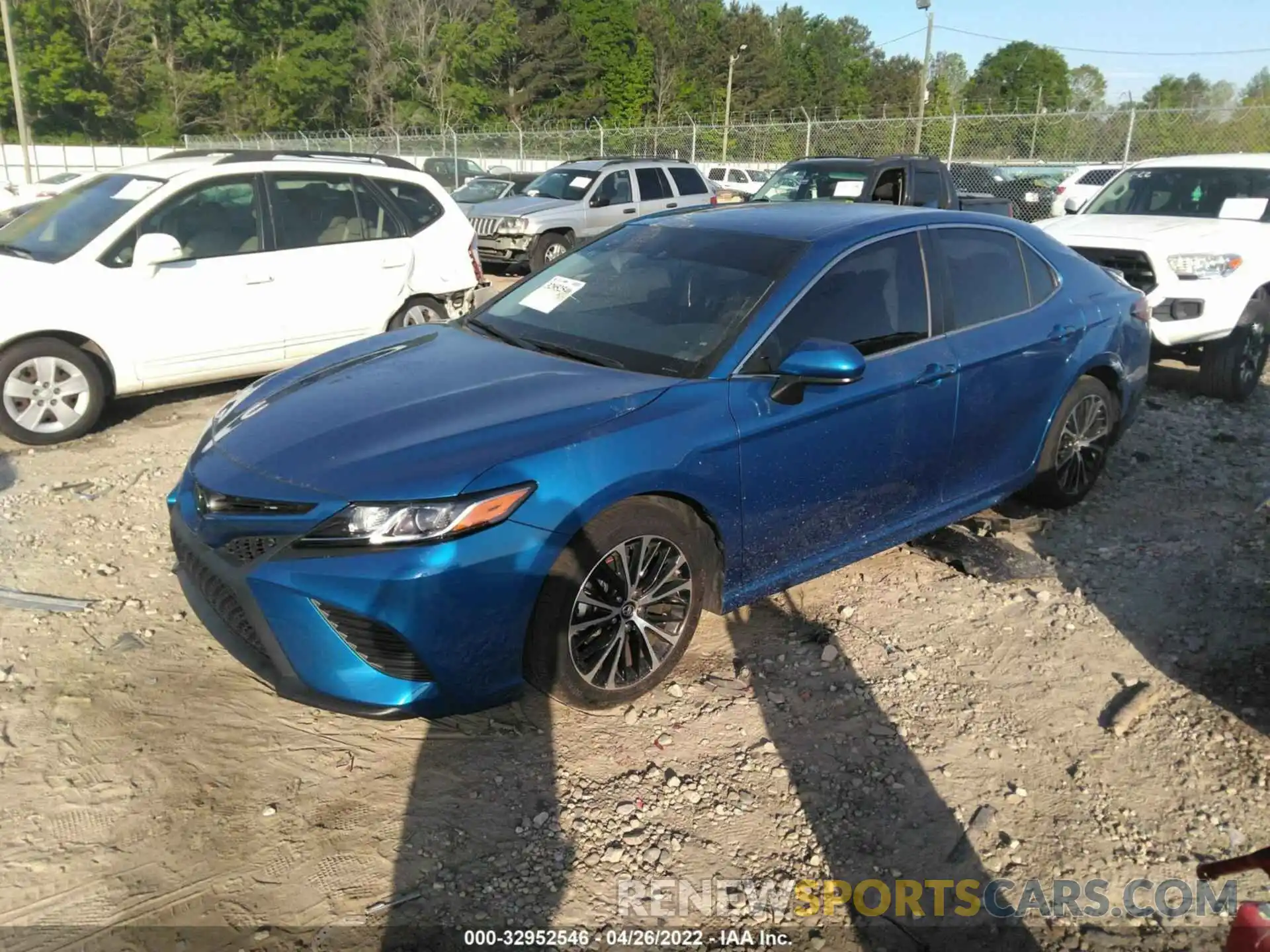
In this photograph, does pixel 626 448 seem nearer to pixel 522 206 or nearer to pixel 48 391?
pixel 48 391

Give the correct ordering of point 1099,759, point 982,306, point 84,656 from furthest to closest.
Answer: point 982,306
point 84,656
point 1099,759

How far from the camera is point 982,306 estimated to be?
446cm

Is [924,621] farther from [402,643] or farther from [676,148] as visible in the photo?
[676,148]

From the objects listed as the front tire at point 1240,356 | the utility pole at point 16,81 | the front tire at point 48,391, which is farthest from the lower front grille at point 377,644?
the utility pole at point 16,81

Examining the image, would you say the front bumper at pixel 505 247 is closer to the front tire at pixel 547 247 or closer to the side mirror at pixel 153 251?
the front tire at pixel 547 247

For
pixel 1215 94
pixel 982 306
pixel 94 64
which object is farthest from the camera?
pixel 94 64

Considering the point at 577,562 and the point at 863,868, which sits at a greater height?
the point at 577,562

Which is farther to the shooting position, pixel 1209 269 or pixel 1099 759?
pixel 1209 269

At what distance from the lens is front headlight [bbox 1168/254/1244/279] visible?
24.9ft

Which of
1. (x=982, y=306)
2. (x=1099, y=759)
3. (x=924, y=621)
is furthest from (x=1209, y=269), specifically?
(x=1099, y=759)

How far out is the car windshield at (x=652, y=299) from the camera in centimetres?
368

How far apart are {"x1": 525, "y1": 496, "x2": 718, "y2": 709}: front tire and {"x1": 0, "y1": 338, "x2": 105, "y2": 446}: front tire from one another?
4.46m

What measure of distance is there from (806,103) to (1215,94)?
36719 millimetres

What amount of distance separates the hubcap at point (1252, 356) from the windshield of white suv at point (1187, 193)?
3.80 ft
